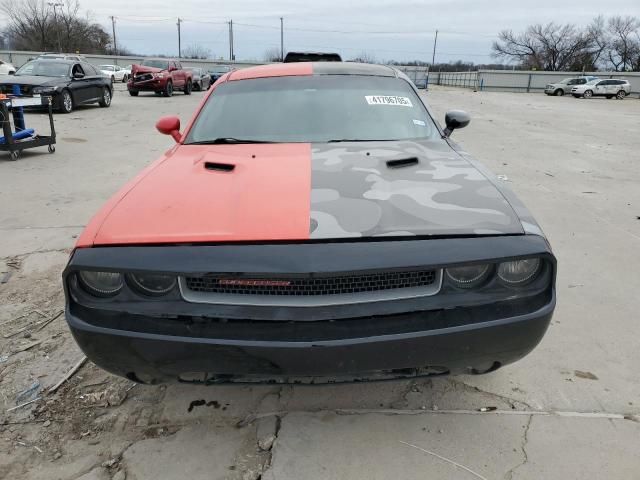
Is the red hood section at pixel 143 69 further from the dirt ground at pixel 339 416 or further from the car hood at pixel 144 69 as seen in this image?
the dirt ground at pixel 339 416

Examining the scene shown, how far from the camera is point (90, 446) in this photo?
6.89 ft

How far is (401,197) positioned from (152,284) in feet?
3.48

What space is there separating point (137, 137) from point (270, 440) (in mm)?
9949

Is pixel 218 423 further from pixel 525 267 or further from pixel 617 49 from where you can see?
pixel 617 49

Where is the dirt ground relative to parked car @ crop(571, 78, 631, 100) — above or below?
below

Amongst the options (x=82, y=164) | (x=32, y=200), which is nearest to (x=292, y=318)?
(x=32, y=200)

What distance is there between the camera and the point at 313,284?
1.75 m

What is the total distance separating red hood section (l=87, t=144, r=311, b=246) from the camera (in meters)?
1.79

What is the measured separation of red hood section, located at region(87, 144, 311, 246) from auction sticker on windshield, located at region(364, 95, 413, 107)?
85 cm

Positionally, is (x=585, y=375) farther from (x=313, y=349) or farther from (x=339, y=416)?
(x=313, y=349)

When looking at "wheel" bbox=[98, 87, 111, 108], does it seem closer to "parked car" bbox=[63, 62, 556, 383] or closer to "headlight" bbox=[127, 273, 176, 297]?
"parked car" bbox=[63, 62, 556, 383]

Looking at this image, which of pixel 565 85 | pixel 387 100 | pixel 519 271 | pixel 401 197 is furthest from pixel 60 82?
pixel 565 85

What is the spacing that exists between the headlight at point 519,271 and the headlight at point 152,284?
1250 millimetres

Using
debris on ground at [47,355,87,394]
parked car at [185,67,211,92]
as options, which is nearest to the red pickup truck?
parked car at [185,67,211,92]
